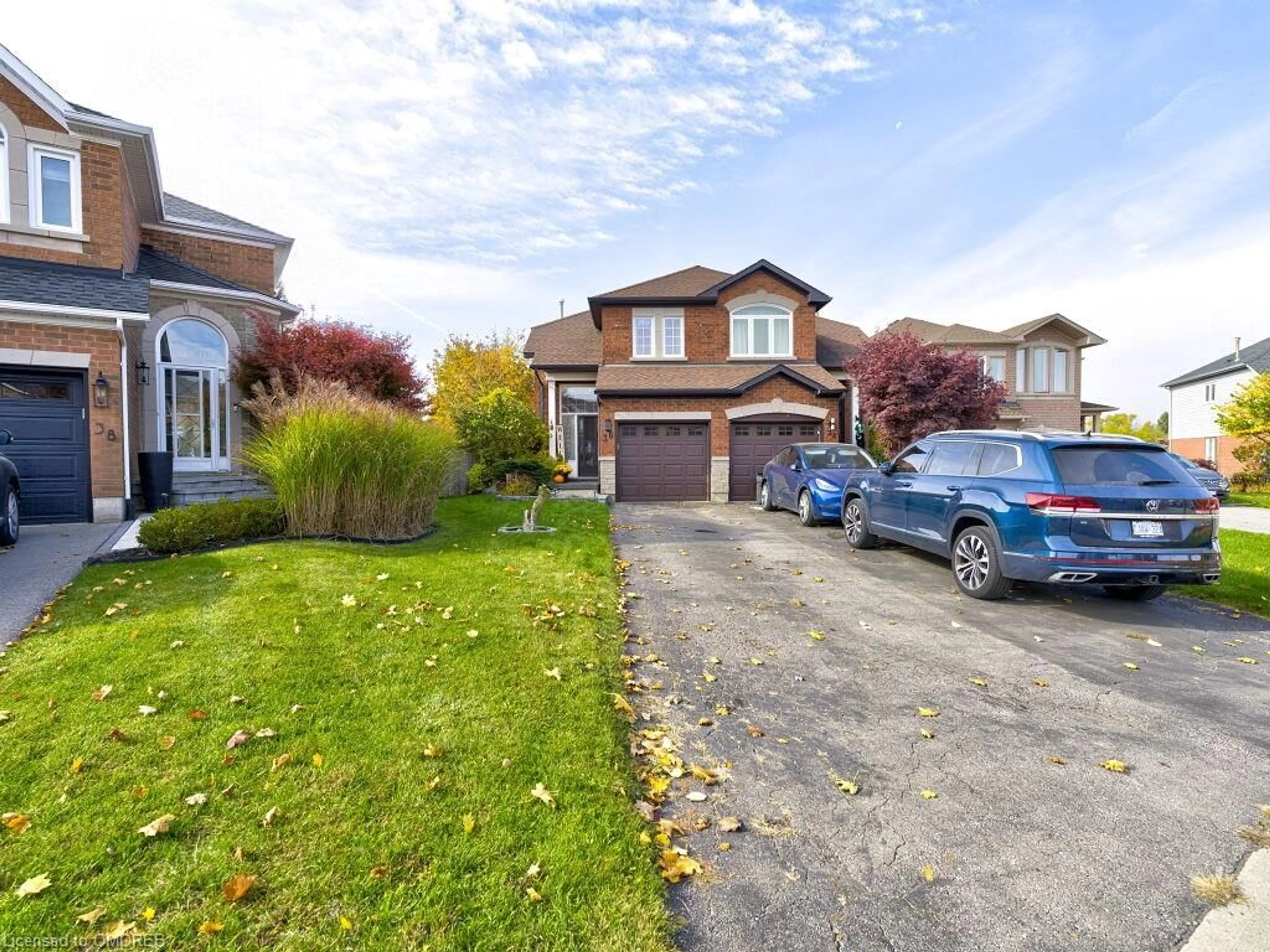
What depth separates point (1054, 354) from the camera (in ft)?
82.3

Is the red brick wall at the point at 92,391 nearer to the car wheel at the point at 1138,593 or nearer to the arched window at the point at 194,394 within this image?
the arched window at the point at 194,394

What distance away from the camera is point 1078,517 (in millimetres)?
5688

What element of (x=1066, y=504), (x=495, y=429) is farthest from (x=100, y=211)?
(x=1066, y=504)

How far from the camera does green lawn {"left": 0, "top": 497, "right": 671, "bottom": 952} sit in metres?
2.12

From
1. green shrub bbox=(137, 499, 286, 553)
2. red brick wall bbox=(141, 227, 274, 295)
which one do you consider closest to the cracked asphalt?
green shrub bbox=(137, 499, 286, 553)

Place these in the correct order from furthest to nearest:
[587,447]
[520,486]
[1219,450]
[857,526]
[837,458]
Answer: [1219,450], [587,447], [520,486], [837,458], [857,526]

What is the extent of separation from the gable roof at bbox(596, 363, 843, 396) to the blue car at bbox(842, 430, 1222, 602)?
9.82 metres

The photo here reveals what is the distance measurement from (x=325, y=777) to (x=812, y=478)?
10267 millimetres

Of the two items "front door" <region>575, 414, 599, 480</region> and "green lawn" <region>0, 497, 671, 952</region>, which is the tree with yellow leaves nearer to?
"front door" <region>575, 414, 599, 480</region>

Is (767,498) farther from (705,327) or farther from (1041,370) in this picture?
(1041,370)

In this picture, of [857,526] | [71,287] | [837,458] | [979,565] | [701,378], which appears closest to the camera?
[979,565]

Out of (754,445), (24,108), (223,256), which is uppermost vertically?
(24,108)

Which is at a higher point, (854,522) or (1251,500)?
(854,522)

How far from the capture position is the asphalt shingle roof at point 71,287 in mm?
9438
